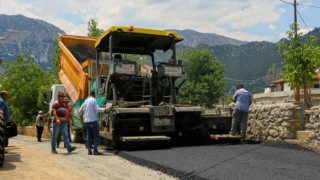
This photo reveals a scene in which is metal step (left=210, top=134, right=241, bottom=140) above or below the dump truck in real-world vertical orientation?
below

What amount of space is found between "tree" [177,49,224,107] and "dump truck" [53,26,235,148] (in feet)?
144

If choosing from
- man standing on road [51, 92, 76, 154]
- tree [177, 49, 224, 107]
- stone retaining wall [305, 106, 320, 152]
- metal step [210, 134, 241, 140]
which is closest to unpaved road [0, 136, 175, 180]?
man standing on road [51, 92, 76, 154]

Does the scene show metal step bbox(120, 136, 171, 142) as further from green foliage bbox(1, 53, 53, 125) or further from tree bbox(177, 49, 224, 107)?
tree bbox(177, 49, 224, 107)

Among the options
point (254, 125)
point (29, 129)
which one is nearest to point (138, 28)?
point (254, 125)

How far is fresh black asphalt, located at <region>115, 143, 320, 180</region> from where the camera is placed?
503cm

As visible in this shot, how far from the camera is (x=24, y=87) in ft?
99.6

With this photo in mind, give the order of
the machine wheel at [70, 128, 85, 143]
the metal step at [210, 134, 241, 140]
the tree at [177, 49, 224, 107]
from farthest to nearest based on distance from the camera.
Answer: the tree at [177, 49, 224, 107] < the machine wheel at [70, 128, 85, 143] < the metal step at [210, 134, 241, 140]

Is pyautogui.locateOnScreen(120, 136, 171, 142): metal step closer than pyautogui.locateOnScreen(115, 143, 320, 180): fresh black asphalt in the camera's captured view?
No

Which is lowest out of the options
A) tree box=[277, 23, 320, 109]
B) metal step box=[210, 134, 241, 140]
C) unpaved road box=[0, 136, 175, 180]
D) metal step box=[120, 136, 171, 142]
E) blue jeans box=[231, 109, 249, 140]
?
unpaved road box=[0, 136, 175, 180]

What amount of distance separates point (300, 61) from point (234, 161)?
480 inches

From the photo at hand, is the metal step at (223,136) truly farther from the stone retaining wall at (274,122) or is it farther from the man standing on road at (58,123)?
the man standing on road at (58,123)

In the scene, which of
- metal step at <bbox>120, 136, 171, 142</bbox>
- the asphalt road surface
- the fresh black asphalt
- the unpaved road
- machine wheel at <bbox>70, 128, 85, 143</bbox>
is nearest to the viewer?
the fresh black asphalt

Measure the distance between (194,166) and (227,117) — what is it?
340cm

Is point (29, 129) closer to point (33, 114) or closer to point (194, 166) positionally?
point (33, 114)
